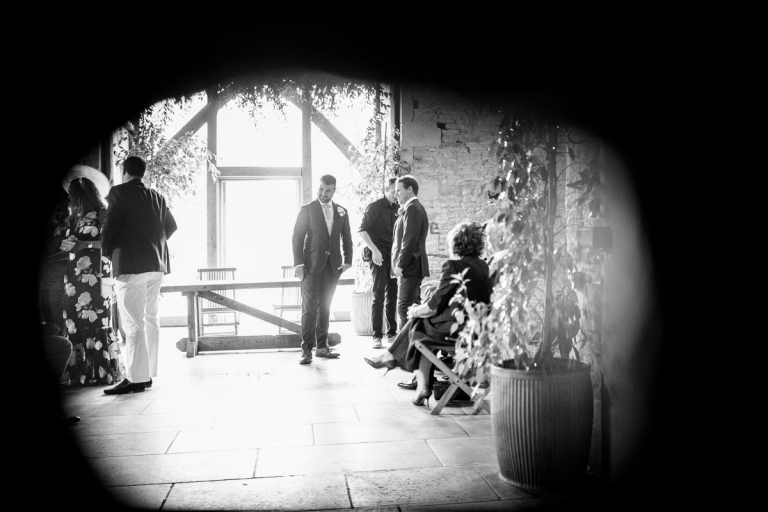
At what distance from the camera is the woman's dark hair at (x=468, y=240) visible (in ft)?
13.3

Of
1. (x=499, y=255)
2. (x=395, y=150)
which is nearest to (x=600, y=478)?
(x=499, y=255)

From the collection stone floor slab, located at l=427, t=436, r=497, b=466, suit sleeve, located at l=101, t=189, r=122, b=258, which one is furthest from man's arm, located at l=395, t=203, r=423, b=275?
stone floor slab, located at l=427, t=436, r=497, b=466

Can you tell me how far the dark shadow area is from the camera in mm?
2455

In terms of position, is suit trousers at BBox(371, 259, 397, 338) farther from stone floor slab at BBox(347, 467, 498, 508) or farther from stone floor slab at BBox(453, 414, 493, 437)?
stone floor slab at BBox(347, 467, 498, 508)

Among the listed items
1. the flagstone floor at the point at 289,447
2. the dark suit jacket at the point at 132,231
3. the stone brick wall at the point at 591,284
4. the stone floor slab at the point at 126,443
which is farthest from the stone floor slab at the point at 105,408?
the stone brick wall at the point at 591,284

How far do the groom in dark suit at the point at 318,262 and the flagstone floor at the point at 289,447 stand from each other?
29.0 inches

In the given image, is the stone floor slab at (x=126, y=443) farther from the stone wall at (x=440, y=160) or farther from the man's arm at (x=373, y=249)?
the stone wall at (x=440, y=160)

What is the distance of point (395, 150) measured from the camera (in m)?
7.51

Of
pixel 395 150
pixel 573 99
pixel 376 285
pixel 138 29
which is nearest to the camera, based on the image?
pixel 573 99

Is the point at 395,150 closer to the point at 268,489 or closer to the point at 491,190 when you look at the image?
the point at 491,190

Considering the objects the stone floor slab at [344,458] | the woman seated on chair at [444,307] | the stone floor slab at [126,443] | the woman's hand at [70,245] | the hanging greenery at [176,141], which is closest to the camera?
the stone floor slab at [344,458]

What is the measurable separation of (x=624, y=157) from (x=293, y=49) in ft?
6.11

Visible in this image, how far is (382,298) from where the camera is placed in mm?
6629

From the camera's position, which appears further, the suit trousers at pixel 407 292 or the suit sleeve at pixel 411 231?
the suit trousers at pixel 407 292
